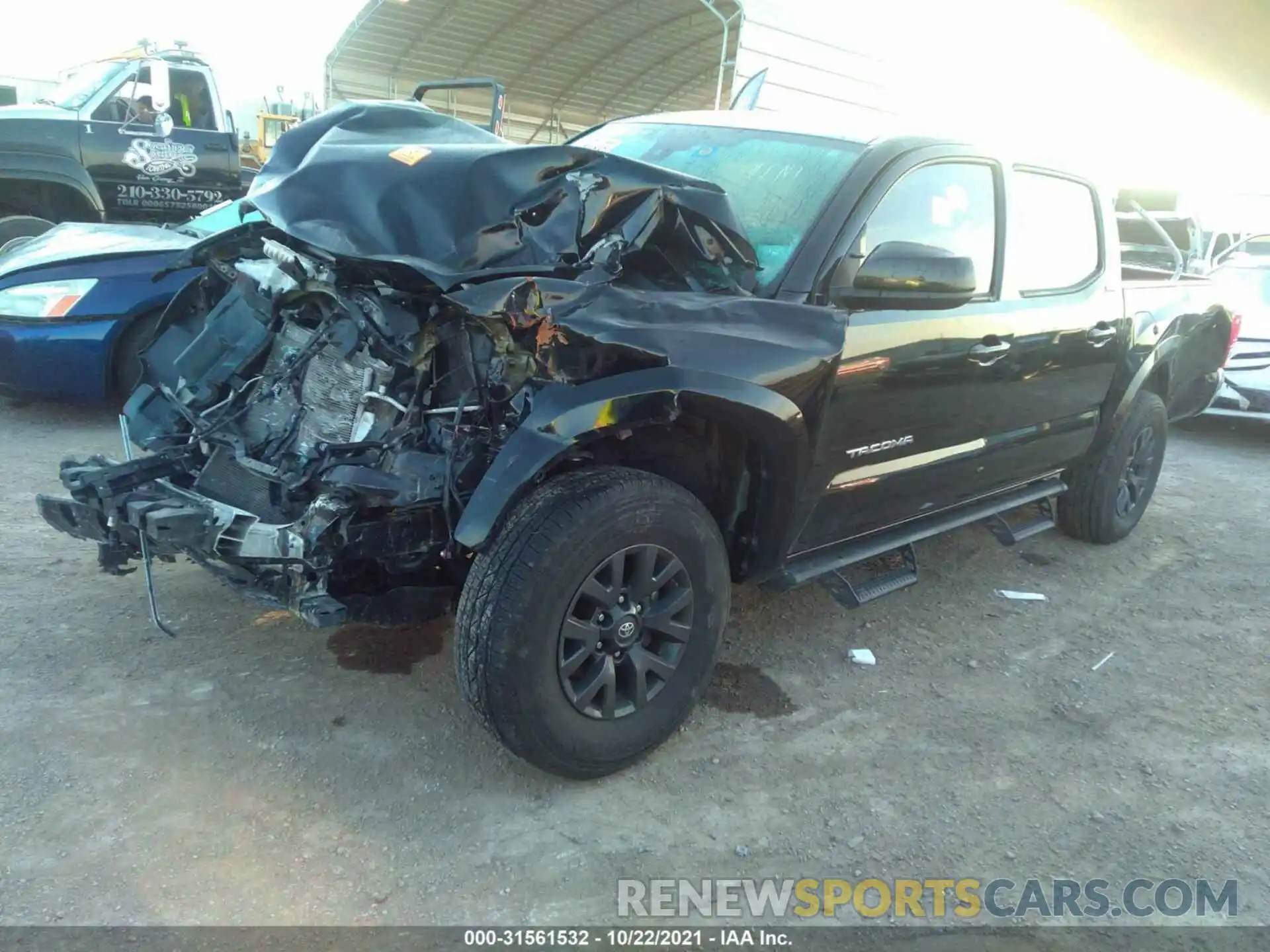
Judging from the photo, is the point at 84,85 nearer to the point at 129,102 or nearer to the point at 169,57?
the point at 129,102

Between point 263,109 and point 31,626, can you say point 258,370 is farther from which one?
point 263,109

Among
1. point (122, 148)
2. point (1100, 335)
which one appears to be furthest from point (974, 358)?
point (122, 148)

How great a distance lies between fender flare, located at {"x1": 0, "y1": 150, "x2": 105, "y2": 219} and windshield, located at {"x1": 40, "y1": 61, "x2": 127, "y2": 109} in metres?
0.63

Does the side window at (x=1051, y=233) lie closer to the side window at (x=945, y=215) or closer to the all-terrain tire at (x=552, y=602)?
the side window at (x=945, y=215)

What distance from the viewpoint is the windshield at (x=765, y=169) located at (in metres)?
3.26

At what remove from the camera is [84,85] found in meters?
8.41

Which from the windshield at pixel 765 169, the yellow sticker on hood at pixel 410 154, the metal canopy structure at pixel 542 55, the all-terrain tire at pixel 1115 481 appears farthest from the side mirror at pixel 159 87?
the metal canopy structure at pixel 542 55

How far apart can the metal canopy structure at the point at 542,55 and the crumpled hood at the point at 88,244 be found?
449 inches

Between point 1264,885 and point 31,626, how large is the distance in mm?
4018

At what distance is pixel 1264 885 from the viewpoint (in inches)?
106

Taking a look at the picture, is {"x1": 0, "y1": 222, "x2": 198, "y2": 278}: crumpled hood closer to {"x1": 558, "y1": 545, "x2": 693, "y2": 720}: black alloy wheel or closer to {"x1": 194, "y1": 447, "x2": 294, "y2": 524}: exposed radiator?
{"x1": 194, "y1": 447, "x2": 294, "y2": 524}: exposed radiator

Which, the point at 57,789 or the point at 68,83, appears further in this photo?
the point at 68,83

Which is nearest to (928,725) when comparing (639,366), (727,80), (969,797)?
(969,797)

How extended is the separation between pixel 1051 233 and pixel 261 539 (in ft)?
11.3
